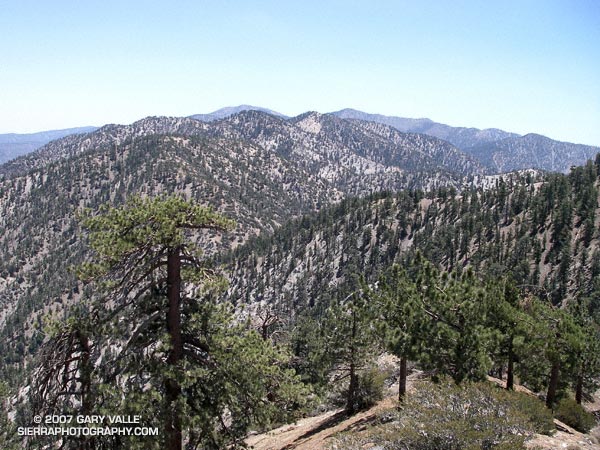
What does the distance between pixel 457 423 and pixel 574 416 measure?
20166 millimetres

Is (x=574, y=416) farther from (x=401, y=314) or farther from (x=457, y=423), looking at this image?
(x=457, y=423)

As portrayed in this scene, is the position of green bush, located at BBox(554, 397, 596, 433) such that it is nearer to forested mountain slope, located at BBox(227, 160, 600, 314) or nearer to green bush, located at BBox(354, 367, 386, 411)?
green bush, located at BBox(354, 367, 386, 411)

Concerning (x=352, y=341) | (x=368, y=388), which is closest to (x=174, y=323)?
(x=352, y=341)

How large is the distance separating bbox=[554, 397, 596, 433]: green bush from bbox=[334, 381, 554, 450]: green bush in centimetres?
1568

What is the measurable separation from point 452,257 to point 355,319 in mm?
123173

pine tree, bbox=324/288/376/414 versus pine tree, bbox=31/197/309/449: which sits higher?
pine tree, bbox=31/197/309/449

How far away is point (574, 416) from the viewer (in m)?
26.4

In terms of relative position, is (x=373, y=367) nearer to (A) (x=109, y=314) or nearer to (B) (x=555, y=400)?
(B) (x=555, y=400)

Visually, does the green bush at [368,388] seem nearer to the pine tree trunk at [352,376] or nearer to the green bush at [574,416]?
the pine tree trunk at [352,376]

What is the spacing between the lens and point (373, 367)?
28.5m

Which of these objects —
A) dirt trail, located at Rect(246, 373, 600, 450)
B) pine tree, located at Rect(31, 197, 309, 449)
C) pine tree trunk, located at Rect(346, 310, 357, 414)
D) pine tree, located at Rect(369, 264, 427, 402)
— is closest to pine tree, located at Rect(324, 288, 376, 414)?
pine tree trunk, located at Rect(346, 310, 357, 414)

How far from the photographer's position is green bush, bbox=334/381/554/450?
11797mm

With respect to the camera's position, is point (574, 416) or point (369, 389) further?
point (369, 389)

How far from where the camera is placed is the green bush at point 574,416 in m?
26.2
